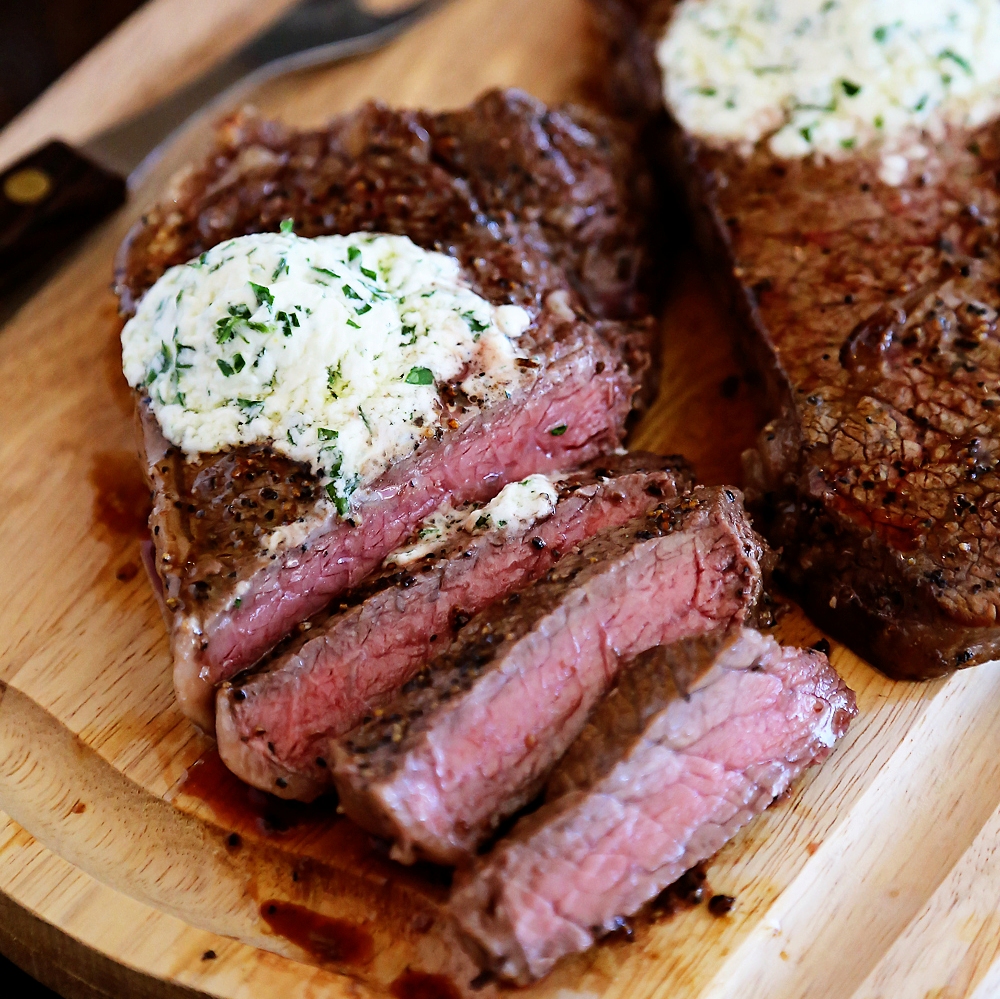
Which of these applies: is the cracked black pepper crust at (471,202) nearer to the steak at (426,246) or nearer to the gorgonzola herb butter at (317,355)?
the steak at (426,246)

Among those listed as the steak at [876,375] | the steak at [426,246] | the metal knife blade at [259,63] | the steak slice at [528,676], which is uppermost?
the metal knife blade at [259,63]

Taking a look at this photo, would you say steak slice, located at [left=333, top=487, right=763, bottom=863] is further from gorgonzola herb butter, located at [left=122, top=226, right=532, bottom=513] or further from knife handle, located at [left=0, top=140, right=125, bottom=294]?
knife handle, located at [left=0, top=140, right=125, bottom=294]

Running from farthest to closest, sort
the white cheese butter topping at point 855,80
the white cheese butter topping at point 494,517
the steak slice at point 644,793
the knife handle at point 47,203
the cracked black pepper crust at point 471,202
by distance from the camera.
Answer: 1. the knife handle at point 47,203
2. the white cheese butter topping at point 855,80
3. the cracked black pepper crust at point 471,202
4. the white cheese butter topping at point 494,517
5. the steak slice at point 644,793

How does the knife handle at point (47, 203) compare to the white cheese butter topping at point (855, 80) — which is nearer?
the white cheese butter topping at point (855, 80)

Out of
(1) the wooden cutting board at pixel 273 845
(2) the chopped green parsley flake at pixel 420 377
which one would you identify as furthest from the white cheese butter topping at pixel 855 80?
(2) the chopped green parsley flake at pixel 420 377

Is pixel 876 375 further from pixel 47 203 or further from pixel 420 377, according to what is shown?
pixel 47 203

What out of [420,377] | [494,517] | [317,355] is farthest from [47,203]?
[494,517]
